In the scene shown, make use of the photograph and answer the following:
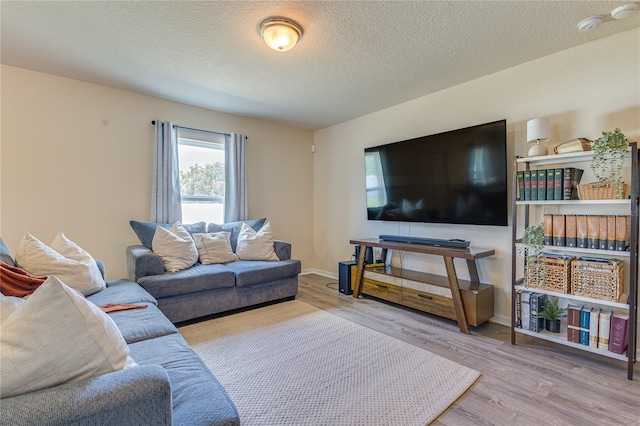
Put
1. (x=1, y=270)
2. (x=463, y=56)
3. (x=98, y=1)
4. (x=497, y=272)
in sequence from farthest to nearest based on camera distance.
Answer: (x=497, y=272) < (x=463, y=56) < (x=98, y=1) < (x=1, y=270)

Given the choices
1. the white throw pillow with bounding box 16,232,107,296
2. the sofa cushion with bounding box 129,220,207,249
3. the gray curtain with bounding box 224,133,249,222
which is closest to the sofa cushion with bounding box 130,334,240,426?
the white throw pillow with bounding box 16,232,107,296

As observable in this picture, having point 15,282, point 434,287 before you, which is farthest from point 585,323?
point 15,282

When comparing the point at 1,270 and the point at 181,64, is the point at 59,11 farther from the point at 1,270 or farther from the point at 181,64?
the point at 1,270

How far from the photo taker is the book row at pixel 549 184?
7.22 feet

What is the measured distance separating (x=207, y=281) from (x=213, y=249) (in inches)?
22.1

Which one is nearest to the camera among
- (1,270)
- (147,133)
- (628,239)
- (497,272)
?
(1,270)

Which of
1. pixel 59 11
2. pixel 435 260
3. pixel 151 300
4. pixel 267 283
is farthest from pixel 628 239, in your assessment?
pixel 59 11

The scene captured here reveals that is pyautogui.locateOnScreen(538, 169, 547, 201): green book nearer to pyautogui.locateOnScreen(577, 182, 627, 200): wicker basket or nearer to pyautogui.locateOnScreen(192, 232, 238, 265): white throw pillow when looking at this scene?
pyautogui.locateOnScreen(577, 182, 627, 200): wicker basket

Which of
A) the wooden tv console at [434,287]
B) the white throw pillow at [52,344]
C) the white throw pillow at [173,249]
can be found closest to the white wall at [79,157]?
the white throw pillow at [173,249]

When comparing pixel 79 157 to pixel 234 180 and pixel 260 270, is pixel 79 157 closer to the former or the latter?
pixel 234 180

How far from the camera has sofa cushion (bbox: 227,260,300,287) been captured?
→ 306cm

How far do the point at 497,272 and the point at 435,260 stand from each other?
64 centimetres

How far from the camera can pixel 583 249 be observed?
6.93 feet

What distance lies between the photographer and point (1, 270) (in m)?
1.65
